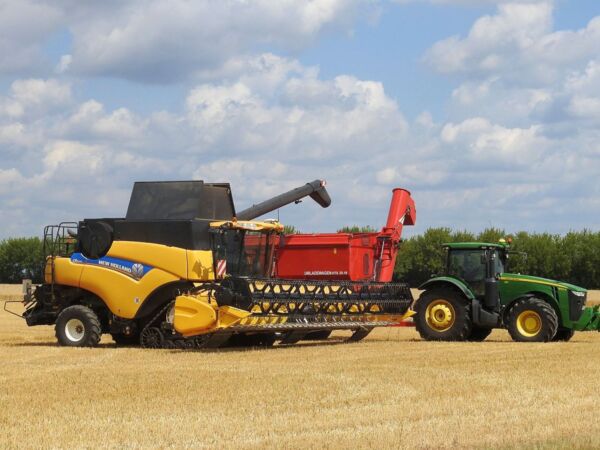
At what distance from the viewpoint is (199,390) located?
11789 mm

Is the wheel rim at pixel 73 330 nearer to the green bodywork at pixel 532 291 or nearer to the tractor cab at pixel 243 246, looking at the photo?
the tractor cab at pixel 243 246

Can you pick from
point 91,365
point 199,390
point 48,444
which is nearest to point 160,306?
point 91,365

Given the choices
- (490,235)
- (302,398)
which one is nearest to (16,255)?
(490,235)

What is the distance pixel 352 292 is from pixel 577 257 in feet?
164

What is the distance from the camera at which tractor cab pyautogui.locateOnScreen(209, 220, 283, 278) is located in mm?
18266

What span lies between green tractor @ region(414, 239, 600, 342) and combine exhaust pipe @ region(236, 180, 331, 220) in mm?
6413

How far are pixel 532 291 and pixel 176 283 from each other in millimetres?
6543

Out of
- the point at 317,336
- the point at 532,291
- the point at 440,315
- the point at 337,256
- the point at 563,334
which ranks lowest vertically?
the point at 317,336

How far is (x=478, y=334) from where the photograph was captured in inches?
813

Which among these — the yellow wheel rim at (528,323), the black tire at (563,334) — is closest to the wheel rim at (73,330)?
the yellow wheel rim at (528,323)

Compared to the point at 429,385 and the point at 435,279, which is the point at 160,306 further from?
the point at 429,385

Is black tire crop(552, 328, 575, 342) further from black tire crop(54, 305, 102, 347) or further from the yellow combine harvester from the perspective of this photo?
black tire crop(54, 305, 102, 347)

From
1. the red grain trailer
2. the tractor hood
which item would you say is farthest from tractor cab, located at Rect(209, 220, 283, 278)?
the tractor hood

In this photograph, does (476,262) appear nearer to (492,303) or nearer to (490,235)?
(492,303)
